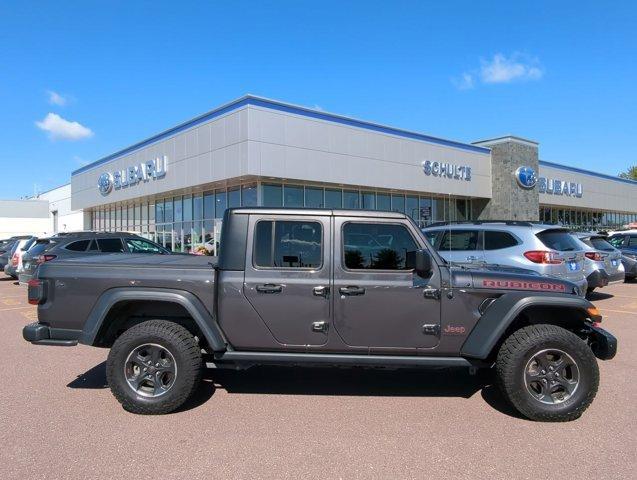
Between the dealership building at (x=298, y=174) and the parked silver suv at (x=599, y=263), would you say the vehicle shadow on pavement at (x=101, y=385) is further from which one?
the dealership building at (x=298, y=174)

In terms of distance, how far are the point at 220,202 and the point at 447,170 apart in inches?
452

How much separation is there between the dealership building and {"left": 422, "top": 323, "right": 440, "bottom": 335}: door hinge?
14603 millimetres

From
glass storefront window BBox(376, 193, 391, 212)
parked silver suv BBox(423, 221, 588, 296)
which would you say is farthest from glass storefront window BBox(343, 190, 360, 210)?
parked silver suv BBox(423, 221, 588, 296)

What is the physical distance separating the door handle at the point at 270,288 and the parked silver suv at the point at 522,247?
4701 mm

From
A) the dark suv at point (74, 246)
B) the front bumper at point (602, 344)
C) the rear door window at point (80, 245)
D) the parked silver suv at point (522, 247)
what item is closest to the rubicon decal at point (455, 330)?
the front bumper at point (602, 344)

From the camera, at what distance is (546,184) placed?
105 ft

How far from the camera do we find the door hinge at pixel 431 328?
4.55 meters

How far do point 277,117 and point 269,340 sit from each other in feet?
51.6

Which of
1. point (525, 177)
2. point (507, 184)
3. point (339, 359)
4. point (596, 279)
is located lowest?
point (339, 359)

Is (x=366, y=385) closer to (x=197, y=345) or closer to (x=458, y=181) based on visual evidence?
(x=197, y=345)

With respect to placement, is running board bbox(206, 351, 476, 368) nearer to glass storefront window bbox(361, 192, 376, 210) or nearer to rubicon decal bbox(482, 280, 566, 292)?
rubicon decal bbox(482, 280, 566, 292)

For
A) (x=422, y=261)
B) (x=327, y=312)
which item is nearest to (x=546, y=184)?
(x=422, y=261)

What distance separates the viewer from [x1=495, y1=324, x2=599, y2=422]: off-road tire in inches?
173

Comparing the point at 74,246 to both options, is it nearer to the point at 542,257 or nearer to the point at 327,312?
the point at 327,312
